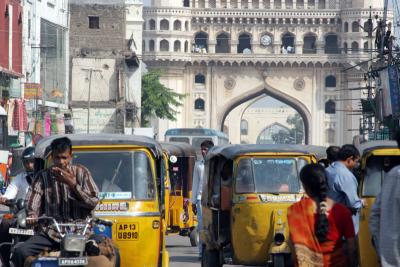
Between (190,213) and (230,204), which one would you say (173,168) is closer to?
(190,213)

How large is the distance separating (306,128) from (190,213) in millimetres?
68078

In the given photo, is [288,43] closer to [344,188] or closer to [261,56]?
[261,56]

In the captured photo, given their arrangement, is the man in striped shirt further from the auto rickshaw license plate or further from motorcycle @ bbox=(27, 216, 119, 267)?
the auto rickshaw license plate

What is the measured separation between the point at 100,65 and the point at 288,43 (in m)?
35.3

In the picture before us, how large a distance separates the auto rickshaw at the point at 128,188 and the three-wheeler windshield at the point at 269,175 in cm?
138

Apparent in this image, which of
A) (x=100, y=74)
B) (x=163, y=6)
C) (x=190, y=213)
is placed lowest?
(x=190, y=213)

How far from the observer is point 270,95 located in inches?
3344

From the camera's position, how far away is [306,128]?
8681 cm

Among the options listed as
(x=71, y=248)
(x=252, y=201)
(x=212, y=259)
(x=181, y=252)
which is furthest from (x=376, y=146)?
(x=181, y=252)

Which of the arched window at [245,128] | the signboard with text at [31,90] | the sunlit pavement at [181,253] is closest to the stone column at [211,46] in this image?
the arched window at [245,128]

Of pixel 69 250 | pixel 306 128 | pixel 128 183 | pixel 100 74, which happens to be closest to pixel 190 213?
pixel 128 183

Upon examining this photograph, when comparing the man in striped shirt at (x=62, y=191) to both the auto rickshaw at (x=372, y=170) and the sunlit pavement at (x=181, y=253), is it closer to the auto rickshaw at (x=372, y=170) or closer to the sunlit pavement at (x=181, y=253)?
the auto rickshaw at (x=372, y=170)

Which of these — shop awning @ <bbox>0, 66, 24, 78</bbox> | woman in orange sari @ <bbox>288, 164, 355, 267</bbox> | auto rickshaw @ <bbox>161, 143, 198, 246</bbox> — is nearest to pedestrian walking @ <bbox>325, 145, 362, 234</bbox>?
woman in orange sari @ <bbox>288, 164, 355, 267</bbox>

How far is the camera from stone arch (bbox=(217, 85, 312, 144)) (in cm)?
8431
